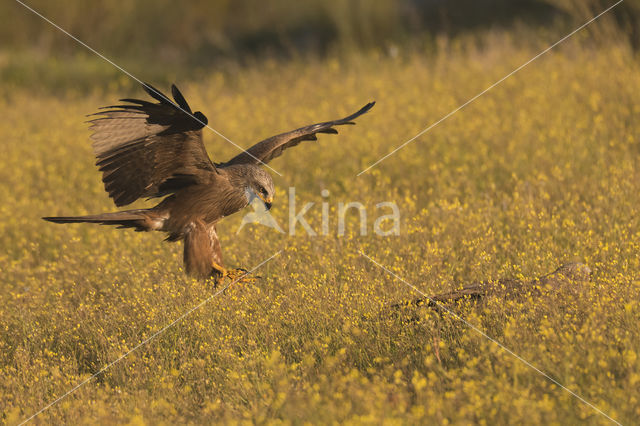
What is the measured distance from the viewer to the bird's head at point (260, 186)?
545 centimetres

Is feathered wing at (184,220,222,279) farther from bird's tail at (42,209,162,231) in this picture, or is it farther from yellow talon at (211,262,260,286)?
bird's tail at (42,209,162,231)

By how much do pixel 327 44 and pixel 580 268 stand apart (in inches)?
522

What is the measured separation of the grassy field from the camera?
3709mm

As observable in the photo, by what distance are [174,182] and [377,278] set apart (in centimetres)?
167

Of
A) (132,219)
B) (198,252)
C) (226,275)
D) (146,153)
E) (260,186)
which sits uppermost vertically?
(146,153)

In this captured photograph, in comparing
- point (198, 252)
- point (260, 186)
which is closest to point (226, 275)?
point (198, 252)

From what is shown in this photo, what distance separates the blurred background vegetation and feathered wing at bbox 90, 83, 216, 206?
772cm

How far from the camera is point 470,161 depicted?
311 inches

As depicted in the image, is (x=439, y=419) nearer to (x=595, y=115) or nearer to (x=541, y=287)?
(x=541, y=287)

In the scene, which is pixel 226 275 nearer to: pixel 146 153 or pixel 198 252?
pixel 198 252

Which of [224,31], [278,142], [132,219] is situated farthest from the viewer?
[224,31]

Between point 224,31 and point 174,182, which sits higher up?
point 174,182

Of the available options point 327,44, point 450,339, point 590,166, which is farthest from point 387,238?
point 327,44

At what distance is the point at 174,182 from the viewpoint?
17.6ft
